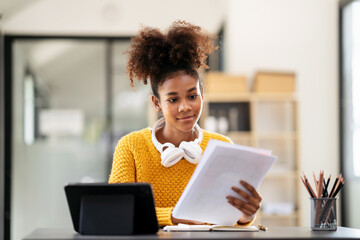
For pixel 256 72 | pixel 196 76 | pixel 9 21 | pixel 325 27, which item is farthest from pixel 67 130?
pixel 196 76

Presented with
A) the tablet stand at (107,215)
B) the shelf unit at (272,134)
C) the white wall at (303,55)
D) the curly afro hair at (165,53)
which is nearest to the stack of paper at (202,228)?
the tablet stand at (107,215)

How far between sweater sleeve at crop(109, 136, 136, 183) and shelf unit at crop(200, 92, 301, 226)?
3185mm

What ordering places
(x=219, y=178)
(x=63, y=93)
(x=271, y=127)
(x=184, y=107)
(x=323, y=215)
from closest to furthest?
(x=219, y=178), (x=323, y=215), (x=184, y=107), (x=271, y=127), (x=63, y=93)

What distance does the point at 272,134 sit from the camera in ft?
17.5

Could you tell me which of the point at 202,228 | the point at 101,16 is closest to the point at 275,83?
the point at 101,16

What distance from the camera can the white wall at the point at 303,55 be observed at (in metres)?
5.64

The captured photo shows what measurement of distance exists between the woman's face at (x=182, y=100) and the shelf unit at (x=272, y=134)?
10.6 feet

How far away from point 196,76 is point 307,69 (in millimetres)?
3804

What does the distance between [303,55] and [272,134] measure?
91 centimetres

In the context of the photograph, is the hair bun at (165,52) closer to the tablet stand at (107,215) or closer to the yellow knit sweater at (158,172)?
the yellow knit sweater at (158,172)

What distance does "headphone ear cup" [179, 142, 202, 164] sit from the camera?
6.72 feet

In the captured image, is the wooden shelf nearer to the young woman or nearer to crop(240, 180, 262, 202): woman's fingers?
the young woman

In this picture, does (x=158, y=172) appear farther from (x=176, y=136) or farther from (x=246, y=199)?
(x=246, y=199)

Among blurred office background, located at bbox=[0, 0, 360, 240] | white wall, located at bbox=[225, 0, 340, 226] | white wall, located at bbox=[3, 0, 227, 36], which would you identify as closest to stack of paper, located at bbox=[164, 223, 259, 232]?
white wall, located at bbox=[225, 0, 340, 226]
